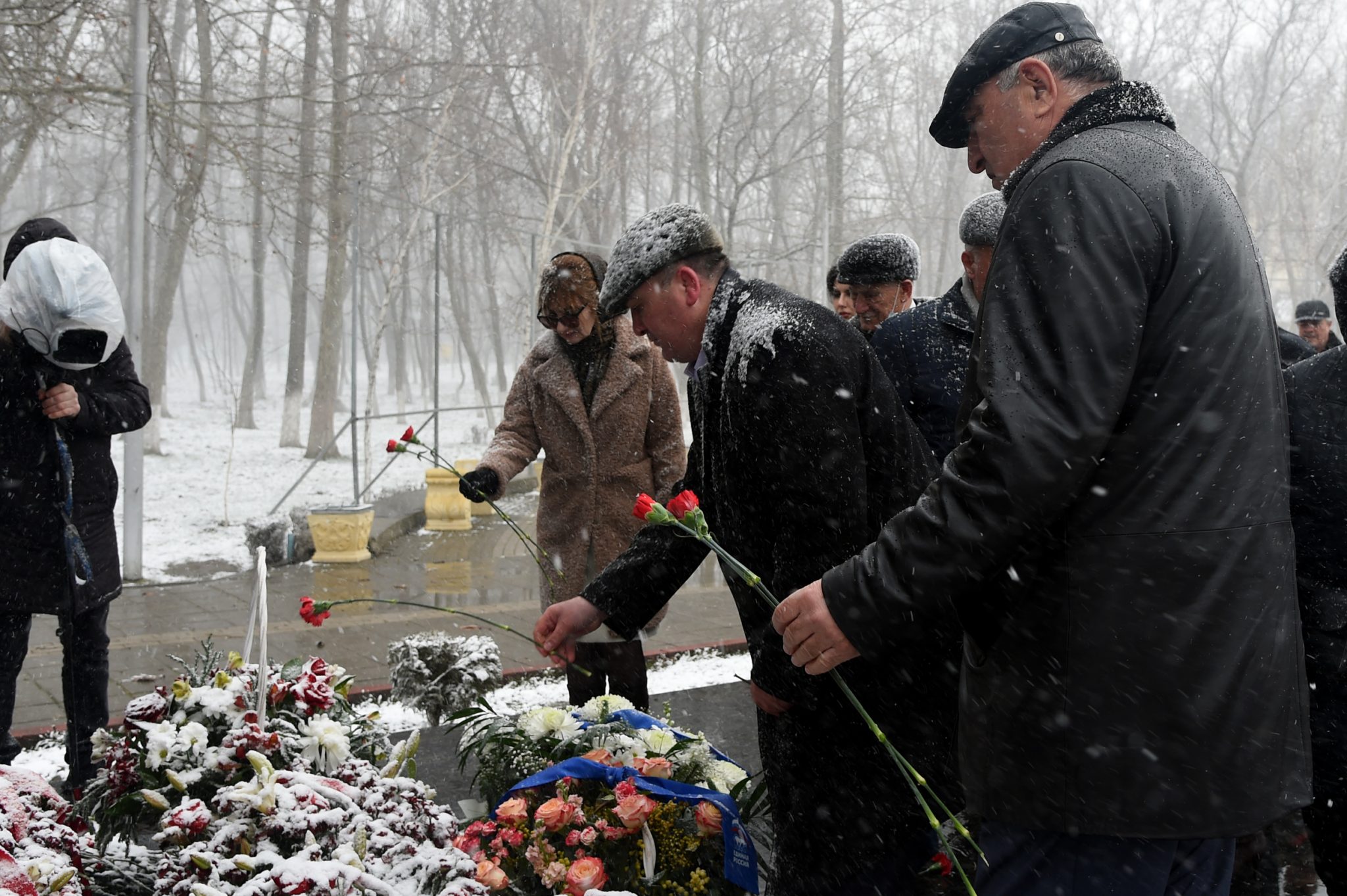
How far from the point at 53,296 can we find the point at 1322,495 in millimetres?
3790

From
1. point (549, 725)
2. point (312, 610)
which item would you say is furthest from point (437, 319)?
point (312, 610)

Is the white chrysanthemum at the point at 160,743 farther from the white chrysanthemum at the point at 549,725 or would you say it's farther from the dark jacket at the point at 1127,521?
the dark jacket at the point at 1127,521

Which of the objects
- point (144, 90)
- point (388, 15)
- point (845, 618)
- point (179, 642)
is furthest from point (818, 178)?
point (845, 618)

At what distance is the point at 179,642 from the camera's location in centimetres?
660

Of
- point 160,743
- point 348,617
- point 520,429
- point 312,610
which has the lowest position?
point 348,617

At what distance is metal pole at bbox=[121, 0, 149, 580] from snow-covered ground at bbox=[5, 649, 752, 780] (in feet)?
13.0

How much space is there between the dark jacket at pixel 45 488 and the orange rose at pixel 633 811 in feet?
8.46

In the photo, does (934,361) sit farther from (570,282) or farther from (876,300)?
(570,282)

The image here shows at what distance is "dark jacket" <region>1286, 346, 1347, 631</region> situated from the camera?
2.34m

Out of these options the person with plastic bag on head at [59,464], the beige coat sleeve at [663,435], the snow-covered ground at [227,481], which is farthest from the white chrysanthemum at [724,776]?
the snow-covered ground at [227,481]

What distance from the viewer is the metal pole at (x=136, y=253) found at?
8.29 meters

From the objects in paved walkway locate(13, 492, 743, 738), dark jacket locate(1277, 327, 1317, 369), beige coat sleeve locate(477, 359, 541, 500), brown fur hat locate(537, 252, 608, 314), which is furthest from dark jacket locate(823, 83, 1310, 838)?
paved walkway locate(13, 492, 743, 738)

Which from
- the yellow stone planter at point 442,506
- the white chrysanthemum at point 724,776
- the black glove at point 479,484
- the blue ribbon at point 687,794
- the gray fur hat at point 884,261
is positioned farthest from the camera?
the yellow stone planter at point 442,506

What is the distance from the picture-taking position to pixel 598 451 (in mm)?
4234
